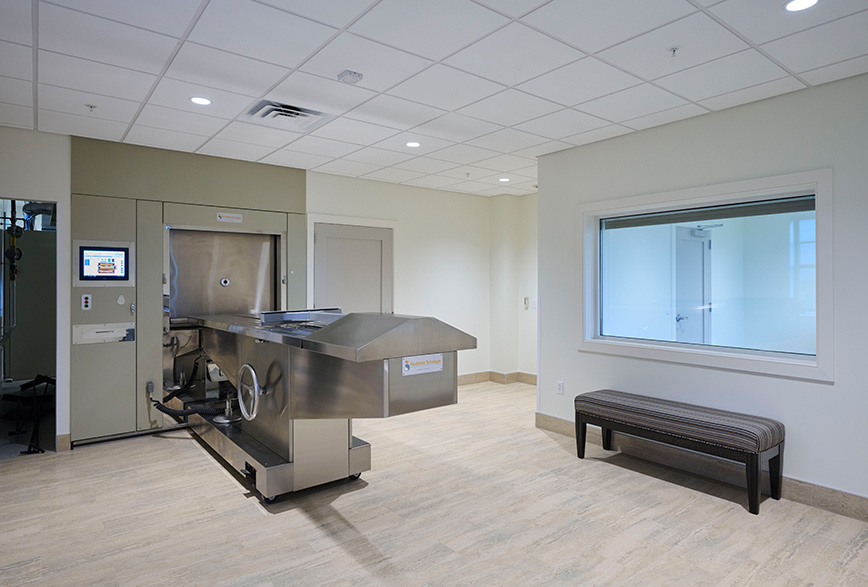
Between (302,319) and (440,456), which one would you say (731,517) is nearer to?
(440,456)

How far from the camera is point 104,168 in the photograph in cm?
439

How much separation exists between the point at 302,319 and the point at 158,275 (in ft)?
6.00

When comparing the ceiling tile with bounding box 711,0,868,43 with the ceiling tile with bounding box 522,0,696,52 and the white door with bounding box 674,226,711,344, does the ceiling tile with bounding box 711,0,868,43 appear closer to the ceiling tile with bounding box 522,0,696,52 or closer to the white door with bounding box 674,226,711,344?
the ceiling tile with bounding box 522,0,696,52

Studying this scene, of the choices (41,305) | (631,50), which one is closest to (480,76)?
(631,50)

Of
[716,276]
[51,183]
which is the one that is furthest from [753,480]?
[51,183]

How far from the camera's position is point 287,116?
12.3 ft

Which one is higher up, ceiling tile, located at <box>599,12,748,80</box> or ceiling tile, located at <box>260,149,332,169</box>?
ceiling tile, located at <box>260,149,332,169</box>

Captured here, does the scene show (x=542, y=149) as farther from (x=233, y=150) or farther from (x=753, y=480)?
(x=753, y=480)

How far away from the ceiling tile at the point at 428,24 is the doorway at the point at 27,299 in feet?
15.7

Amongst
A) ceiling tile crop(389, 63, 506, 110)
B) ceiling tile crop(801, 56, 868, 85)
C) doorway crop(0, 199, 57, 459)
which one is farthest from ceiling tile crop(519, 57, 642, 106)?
doorway crop(0, 199, 57, 459)

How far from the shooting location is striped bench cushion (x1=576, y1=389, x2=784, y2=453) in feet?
10.1

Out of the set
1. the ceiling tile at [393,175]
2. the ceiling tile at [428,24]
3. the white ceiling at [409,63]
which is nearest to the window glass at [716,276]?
the white ceiling at [409,63]

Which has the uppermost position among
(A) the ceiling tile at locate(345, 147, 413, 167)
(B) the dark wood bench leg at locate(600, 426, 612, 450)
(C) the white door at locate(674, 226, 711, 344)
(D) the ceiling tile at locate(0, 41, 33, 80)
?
(A) the ceiling tile at locate(345, 147, 413, 167)

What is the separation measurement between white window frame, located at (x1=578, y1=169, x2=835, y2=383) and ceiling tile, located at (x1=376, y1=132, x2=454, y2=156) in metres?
1.38
